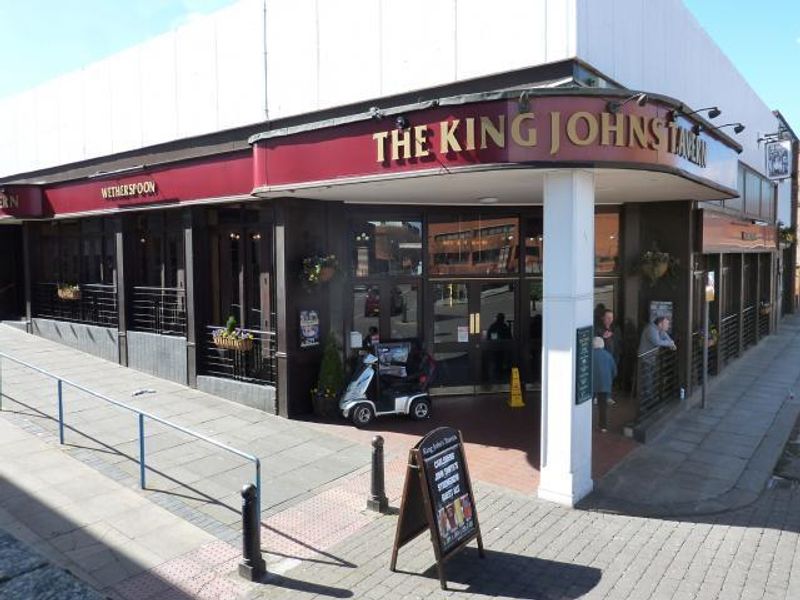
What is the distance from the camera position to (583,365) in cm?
718

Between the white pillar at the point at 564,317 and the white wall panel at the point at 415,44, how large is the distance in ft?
9.63

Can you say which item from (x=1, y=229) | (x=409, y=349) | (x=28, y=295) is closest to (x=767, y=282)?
(x=409, y=349)

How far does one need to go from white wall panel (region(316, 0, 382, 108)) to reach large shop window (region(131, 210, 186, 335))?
438 cm


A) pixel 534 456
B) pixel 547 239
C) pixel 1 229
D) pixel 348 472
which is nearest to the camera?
pixel 547 239

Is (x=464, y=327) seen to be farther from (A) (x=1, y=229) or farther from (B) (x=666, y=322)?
(A) (x=1, y=229)

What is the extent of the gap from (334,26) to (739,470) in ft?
28.1

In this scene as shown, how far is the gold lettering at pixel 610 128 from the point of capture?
21.8 feet

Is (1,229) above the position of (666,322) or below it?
above

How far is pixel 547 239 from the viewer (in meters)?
7.05

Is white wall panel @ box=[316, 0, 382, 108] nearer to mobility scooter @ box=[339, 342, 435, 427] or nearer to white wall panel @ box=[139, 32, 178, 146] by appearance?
white wall panel @ box=[139, 32, 178, 146]

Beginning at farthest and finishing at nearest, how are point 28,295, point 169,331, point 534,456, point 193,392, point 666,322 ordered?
point 28,295 → point 169,331 → point 193,392 → point 666,322 → point 534,456

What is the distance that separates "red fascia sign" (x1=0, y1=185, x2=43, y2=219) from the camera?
51.6ft

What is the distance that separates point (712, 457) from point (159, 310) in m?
10.3

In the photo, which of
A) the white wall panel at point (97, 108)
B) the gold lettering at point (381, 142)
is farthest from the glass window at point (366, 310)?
the white wall panel at point (97, 108)
